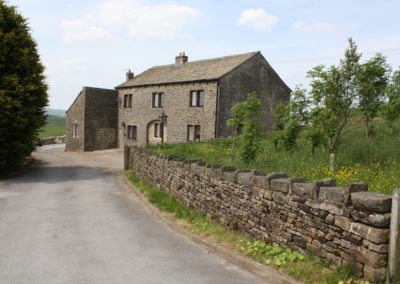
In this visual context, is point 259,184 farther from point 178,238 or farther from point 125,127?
point 125,127

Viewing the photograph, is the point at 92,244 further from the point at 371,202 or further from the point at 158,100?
the point at 158,100

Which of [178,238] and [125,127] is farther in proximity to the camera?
[125,127]

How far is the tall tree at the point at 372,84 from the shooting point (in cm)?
1009

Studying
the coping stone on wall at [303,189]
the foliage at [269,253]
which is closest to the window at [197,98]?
the foliage at [269,253]

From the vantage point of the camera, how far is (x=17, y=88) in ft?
57.5

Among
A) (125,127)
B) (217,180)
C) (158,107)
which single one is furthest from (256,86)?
(217,180)

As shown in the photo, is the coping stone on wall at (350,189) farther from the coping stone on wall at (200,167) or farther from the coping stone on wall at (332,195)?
the coping stone on wall at (200,167)

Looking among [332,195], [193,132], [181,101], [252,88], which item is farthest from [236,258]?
[181,101]

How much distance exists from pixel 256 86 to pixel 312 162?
16297mm

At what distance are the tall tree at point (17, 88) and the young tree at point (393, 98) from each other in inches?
674

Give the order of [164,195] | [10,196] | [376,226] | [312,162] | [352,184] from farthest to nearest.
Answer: [10,196] < [164,195] < [312,162] < [352,184] < [376,226]

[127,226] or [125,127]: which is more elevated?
[125,127]

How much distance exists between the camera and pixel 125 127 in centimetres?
3362

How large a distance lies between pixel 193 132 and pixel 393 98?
50.1 feet
